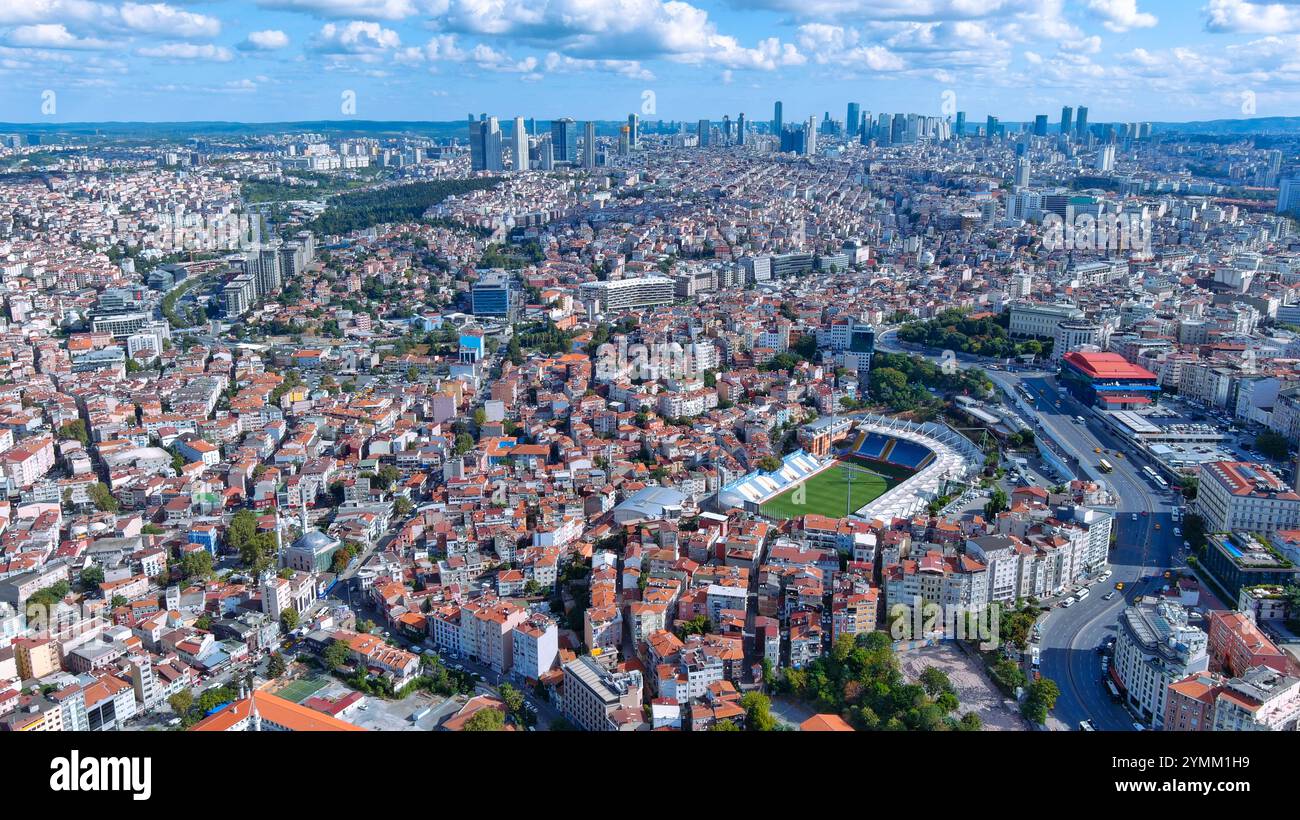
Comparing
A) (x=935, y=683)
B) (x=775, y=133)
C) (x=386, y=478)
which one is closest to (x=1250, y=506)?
(x=935, y=683)

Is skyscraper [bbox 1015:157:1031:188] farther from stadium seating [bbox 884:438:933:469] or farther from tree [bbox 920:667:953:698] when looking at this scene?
tree [bbox 920:667:953:698]

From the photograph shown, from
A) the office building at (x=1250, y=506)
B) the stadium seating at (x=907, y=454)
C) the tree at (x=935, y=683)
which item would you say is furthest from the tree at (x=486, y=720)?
the stadium seating at (x=907, y=454)

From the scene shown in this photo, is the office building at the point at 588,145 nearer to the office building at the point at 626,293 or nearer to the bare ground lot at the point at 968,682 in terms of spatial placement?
the office building at the point at 626,293

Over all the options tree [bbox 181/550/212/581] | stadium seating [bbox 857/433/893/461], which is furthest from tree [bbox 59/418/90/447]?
stadium seating [bbox 857/433/893/461]

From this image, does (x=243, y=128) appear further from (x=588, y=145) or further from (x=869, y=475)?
(x=869, y=475)

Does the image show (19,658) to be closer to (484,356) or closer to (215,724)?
(215,724)
